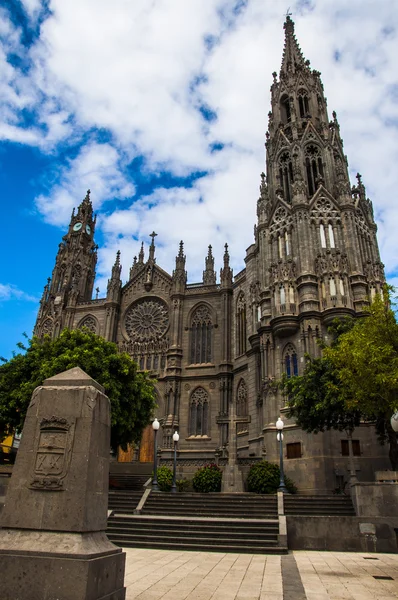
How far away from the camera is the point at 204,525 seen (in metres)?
14.6

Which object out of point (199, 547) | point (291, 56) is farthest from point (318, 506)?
point (291, 56)

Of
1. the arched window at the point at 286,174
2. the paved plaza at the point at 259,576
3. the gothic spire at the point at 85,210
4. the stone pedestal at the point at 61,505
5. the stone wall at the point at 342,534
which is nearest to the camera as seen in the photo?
the stone pedestal at the point at 61,505

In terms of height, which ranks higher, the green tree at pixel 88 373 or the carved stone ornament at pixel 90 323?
the carved stone ornament at pixel 90 323

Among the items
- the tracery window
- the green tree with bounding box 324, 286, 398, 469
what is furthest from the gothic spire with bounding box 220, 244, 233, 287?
the green tree with bounding box 324, 286, 398, 469

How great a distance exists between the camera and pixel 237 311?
38.2 metres

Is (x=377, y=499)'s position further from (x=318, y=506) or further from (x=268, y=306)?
(x=268, y=306)

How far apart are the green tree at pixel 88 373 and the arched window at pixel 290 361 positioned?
28.8 feet

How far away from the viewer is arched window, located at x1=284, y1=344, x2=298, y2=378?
27.5 m

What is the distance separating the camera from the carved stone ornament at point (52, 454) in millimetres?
5773

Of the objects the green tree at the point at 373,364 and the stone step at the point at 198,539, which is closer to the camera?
the stone step at the point at 198,539

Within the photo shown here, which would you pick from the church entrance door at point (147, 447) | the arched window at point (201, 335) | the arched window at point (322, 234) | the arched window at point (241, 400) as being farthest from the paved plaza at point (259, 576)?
the arched window at point (201, 335)

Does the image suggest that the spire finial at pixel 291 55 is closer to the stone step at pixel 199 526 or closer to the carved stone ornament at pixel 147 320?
the carved stone ornament at pixel 147 320

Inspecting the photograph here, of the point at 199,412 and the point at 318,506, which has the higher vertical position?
the point at 199,412

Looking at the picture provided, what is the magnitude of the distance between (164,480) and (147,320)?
19845mm
